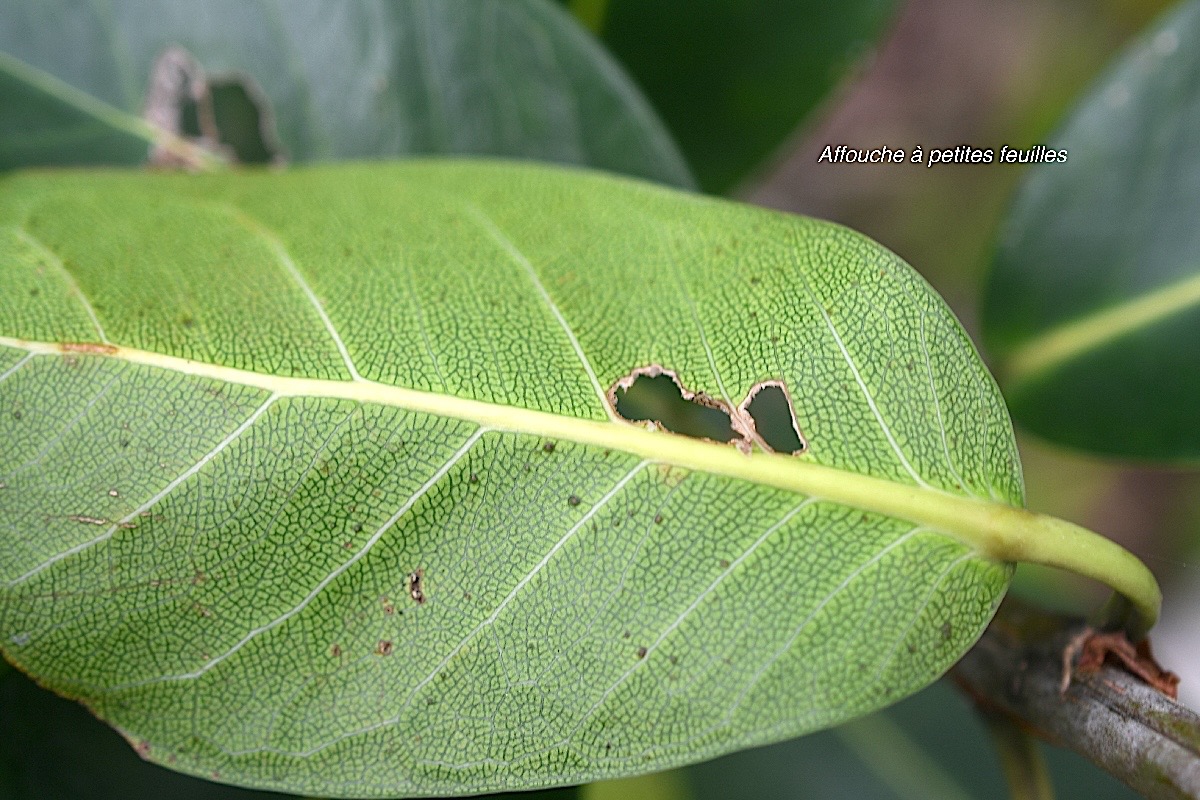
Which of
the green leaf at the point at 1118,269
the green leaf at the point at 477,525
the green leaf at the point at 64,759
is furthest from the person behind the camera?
the green leaf at the point at 1118,269

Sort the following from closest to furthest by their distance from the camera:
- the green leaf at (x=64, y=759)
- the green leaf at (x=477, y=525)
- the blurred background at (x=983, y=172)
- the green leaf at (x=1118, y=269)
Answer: the green leaf at (x=477, y=525)
the green leaf at (x=64, y=759)
the green leaf at (x=1118, y=269)
the blurred background at (x=983, y=172)

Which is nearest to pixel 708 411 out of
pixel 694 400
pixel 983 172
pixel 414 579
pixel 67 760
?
pixel 694 400

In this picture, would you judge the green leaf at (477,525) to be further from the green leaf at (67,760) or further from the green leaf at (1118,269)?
the green leaf at (1118,269)

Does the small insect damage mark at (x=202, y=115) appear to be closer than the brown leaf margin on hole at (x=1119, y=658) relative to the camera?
No

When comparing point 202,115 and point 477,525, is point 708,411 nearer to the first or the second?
point 477,525

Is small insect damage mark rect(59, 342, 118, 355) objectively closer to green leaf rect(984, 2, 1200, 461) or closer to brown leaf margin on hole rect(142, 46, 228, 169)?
brown leaf margin on hole rect(142, 46, 228, 169)

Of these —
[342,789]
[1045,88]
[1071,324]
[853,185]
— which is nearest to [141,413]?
[342,789]

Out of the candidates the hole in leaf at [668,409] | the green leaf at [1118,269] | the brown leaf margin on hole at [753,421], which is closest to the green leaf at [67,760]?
the hole in leaf at [668,409]

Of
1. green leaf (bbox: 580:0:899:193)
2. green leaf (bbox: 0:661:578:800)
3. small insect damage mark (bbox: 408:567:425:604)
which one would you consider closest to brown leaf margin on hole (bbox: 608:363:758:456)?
small insect damage mark (bbox: 408:567:425:604)

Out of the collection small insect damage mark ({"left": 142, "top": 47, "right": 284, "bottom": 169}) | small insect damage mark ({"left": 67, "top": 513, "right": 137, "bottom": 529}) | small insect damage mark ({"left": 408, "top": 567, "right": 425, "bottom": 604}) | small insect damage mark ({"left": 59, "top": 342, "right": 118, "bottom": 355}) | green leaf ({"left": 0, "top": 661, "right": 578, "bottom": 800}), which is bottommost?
green leaf ({"left": 0, "top": 661, "right": 578, "bottom": 800})
